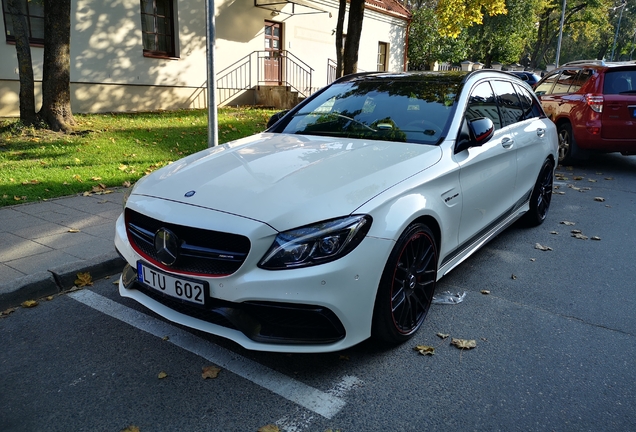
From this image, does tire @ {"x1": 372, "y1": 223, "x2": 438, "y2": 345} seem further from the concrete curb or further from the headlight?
the concrete curb

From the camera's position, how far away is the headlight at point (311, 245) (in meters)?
2.63

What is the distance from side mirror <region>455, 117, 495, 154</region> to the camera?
3783 millimetres

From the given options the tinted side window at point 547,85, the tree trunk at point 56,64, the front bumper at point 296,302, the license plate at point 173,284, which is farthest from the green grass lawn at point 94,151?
the tinted side window at point 547,85

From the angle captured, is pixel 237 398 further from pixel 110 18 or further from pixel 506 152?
pixel 110 18

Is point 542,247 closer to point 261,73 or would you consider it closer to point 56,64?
point 56,64

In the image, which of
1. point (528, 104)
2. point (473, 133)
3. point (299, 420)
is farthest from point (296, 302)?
point (528, 104)

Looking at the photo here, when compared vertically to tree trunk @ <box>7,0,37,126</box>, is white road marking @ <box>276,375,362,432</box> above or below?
below

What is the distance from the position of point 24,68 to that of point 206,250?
9020mm

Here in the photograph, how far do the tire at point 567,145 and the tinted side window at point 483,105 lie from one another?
221 inches

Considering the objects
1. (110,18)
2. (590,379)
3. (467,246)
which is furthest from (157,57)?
(590,379)

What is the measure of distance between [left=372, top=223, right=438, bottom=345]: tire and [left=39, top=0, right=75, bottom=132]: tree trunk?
8.92 meters

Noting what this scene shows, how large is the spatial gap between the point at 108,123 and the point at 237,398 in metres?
10.5

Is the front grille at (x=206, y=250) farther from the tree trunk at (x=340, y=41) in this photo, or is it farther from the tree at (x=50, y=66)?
the tree trunk at (x=340, y=41)

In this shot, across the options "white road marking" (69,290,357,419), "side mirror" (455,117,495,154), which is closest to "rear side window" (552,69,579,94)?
"side mirror" (455,117,495,154)
